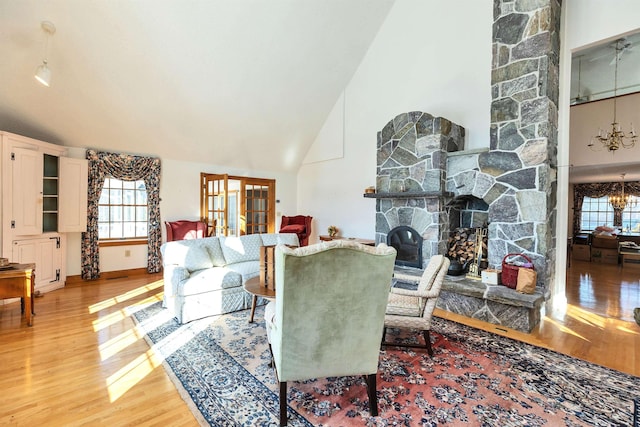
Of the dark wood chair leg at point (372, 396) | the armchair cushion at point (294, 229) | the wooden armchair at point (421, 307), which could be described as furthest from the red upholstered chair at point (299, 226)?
the dark wood chair leg at point (372, 396)

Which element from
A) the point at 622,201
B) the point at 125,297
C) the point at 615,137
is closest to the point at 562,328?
the point at 615,137

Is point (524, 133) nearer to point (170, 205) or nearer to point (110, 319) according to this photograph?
Answer: point (110, 319)

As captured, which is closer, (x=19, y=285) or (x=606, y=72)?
(x=19, y=285)

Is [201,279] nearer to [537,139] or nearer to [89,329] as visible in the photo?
[89,329]

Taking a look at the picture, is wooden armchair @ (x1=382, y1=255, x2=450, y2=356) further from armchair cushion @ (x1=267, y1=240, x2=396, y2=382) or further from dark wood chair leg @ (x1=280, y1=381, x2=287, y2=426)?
dark wood chair leg @ (x1=280, y1=381, x2=287, y2=426)

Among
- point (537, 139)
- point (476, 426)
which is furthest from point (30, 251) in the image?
point (537, 139)

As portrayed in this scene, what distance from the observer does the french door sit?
6297 millimetres

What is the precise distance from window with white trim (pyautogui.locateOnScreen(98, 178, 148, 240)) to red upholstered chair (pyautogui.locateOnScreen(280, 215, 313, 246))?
2.86 m

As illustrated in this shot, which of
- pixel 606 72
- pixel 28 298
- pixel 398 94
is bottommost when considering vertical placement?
pixel 28 298

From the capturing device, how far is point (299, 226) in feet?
22.6

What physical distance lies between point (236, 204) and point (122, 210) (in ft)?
7.19

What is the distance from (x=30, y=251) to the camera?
4.28 m

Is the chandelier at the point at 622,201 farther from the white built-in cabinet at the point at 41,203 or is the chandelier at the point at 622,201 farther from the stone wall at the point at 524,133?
the white built-in cabinet at the point at 41,203

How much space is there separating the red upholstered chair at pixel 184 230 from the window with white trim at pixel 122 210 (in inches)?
21.9
